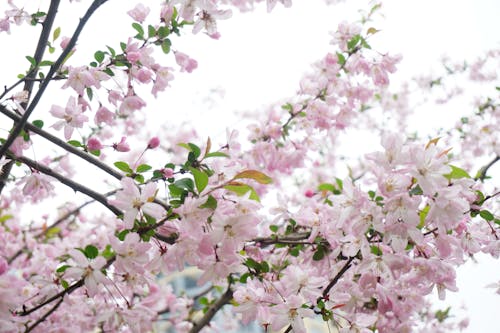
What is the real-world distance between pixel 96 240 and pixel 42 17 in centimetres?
169

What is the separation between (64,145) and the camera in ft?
4.58

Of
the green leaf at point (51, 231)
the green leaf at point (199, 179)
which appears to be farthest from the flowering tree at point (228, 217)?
the green leaf at point (51, 231)

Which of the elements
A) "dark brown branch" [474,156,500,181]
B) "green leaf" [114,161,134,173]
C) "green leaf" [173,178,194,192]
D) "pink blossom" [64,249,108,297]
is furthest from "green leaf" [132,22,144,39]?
"dark brown branch" [474,156,500,181]

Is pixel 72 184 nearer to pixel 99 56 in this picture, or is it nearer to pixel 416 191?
pixel 99 56

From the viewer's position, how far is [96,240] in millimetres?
2971

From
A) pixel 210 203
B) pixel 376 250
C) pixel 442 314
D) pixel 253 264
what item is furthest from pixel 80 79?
pixel 442 314

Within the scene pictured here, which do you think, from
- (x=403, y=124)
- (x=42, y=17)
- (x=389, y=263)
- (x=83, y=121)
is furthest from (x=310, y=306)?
(x=403, y=124)

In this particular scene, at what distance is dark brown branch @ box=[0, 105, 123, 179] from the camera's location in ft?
4.35

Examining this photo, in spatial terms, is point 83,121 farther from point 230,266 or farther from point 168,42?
point 230,266

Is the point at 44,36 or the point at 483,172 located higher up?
the point at 44,36

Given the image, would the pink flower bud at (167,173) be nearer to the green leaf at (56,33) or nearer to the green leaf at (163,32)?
the green leaf at (163,32)

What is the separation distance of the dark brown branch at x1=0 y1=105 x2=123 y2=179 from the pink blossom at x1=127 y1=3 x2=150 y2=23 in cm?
59

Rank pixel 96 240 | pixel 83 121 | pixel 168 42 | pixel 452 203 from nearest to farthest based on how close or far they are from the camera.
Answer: pixel 452 203 < pixel 83 121 < pixel 168 42 < pixel 96 240

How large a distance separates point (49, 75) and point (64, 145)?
0.22 meters
